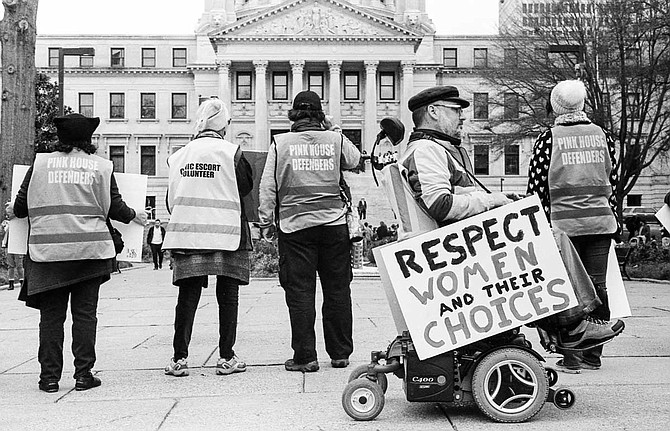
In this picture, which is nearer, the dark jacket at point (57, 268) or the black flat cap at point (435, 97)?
the black flat cap at point (435, 97)

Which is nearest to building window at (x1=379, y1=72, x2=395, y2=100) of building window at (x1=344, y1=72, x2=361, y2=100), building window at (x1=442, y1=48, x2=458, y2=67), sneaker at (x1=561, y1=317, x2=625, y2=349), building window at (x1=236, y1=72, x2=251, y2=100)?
building window at (x1=344, y1=72, x2=361, y2=100)

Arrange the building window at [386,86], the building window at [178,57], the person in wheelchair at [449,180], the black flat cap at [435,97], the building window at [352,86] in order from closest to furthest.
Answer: the person in wheelchair at [449,180]
the black flat cap at [435,97]
the building window at [386,86]
the building window at [352,86]
the building window at [178,57]

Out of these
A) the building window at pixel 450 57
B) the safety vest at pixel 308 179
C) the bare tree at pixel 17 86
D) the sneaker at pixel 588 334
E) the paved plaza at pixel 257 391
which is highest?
the building window at pixel 450 57

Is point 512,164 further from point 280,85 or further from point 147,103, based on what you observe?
point 147,103

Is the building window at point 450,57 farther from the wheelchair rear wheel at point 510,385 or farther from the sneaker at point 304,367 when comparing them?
the wheelchair rear wheel at point 510,385

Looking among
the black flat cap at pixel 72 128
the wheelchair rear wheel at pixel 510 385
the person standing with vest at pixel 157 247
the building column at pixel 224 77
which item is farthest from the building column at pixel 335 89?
the wheelchair rear wheel at pixel 510 385

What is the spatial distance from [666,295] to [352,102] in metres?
59.4

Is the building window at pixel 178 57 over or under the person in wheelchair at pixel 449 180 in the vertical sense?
over

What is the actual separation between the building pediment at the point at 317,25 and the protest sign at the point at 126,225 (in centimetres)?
6483

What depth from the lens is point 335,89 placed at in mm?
70375

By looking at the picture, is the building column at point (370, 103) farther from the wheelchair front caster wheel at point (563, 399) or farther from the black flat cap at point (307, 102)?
the wheelchair front caster wheel at point (563, 399)

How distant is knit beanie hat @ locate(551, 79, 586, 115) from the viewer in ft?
20.1

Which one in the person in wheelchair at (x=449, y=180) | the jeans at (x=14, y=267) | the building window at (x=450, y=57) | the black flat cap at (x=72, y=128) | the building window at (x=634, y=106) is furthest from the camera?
the building window at (x=450, y=57)

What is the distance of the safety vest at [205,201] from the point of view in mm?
6008
